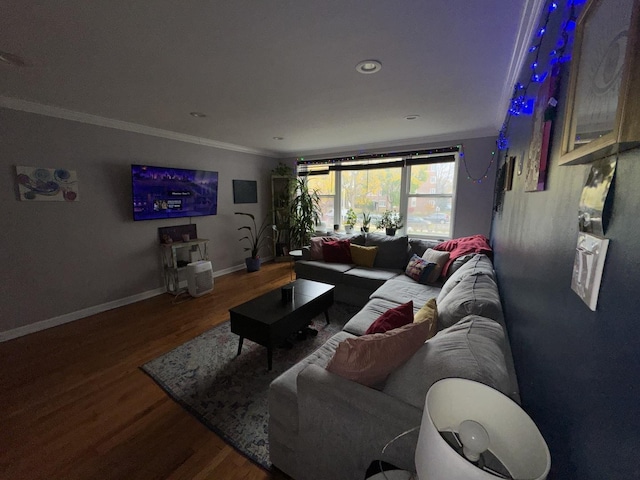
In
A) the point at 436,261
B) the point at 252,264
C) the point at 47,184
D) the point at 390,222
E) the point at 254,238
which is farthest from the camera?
the point at 254,238

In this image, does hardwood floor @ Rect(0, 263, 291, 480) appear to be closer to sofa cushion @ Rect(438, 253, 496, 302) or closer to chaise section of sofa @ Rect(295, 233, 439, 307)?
chaise section of sofa @ Rect(295, 233, 439, 307)

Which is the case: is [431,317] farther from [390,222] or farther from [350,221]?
[350,221]

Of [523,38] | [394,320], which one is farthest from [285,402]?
[523,38]

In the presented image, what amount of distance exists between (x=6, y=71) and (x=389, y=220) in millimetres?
4543

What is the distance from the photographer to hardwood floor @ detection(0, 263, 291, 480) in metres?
1.46

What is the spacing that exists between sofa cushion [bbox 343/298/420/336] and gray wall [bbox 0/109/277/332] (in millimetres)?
3066

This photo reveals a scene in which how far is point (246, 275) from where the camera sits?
470cm

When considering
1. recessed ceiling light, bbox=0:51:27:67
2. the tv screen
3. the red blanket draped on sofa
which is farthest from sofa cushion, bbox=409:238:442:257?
recessed ceiling light, bbox=0:51:27:67

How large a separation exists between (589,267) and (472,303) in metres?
1.05

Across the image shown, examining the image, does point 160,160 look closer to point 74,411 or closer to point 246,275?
point 246,275

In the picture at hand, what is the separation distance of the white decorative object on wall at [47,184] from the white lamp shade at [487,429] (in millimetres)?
3847

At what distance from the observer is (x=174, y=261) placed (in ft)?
12.1

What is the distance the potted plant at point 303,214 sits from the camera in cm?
531

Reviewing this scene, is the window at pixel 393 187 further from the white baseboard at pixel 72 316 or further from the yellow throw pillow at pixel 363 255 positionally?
the white baseboard at pixel 72 316
